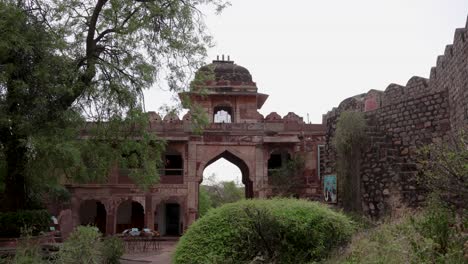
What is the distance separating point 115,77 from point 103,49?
691 millimetres

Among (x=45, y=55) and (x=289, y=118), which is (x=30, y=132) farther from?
(x=289, y=118)

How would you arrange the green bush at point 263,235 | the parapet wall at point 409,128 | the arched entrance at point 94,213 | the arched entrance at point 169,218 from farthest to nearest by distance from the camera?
the arched entrance at point 169,218
the arched entrance at point 94,213
the parapet wall at point 409,128
the green bush at point 263,235

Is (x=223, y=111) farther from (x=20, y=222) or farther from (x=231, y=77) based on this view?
(x=20, y=222)

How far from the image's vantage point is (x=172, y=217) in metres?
25.1

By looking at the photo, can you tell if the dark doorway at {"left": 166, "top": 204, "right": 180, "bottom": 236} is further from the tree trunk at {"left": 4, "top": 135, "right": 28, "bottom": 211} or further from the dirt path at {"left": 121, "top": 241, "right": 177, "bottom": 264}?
the tree trunk at {"left": 4, "top": 135, "right": 28, "bottom": 211}

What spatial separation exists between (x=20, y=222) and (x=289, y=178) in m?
13.1

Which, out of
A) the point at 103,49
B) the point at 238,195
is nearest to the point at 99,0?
the point at 103,49

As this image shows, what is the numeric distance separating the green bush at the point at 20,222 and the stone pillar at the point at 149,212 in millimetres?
10755

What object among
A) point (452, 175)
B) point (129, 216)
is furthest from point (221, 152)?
point (452, 175)

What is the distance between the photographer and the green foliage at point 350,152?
1005 centimetres

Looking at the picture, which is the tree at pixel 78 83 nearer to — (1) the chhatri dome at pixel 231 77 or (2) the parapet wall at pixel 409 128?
(2) the parapet wall at pixel 409 128

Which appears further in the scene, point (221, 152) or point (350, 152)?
point (221, 152)

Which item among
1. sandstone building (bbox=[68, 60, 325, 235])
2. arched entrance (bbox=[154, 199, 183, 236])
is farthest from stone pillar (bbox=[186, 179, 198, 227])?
arched entrance (bbox=[154, 199, 183, 236])

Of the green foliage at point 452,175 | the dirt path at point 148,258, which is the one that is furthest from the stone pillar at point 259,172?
the green foliage at point 452,175
